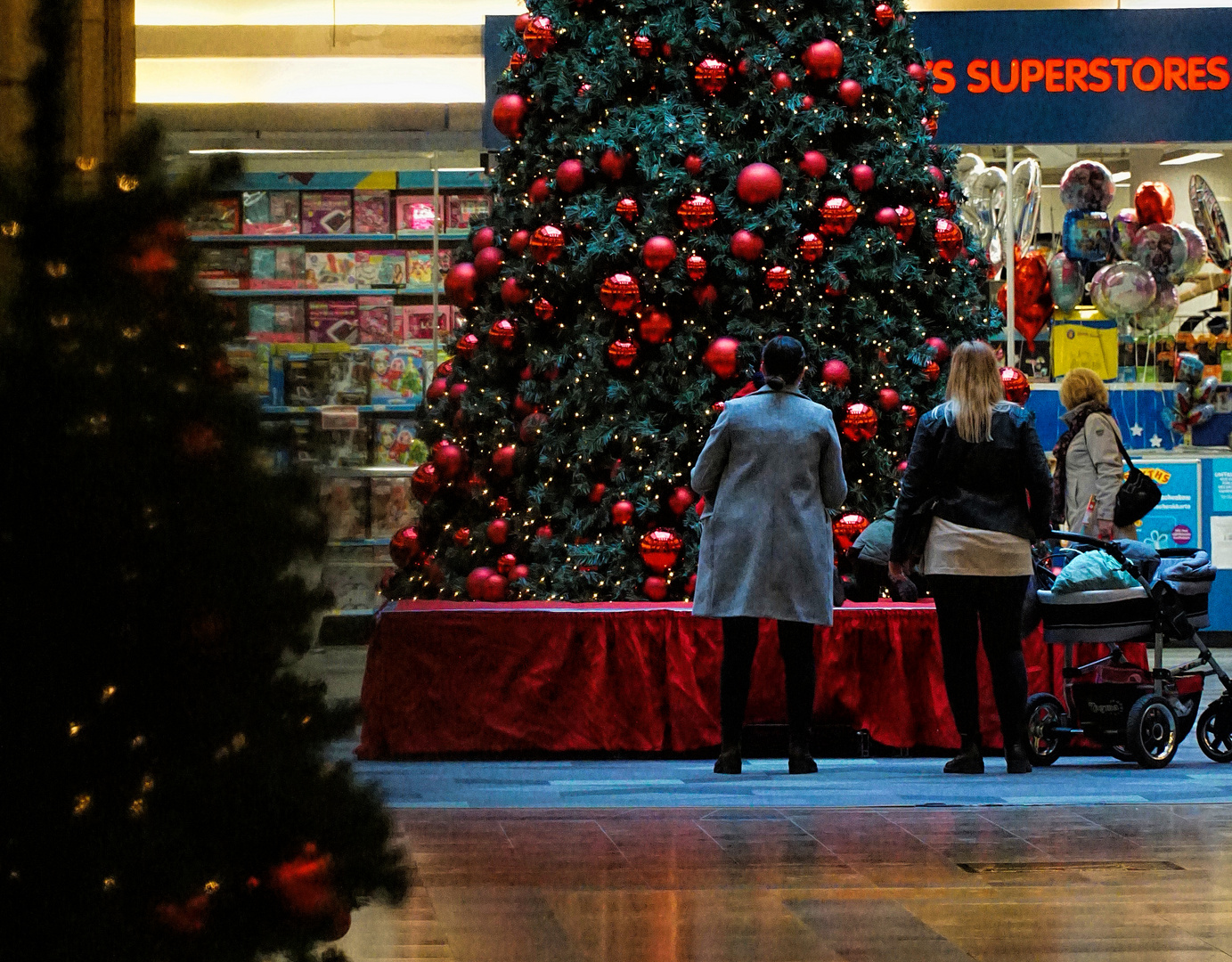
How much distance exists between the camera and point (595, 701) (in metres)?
7.31

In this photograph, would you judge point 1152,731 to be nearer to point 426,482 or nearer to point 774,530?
point 774,530

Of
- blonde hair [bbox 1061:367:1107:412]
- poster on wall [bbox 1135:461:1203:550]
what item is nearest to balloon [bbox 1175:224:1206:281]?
poster on wall [bbox 1135:461:1203:550]

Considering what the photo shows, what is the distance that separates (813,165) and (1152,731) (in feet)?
9.14

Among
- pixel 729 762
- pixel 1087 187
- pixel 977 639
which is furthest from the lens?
pixel 1087 187

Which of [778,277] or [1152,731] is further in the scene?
[778,277]

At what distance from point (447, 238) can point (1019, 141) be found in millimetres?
3975

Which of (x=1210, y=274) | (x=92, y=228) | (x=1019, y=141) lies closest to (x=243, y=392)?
(x=92, y=228)

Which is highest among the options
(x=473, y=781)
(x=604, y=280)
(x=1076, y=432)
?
(x=604, y=280)

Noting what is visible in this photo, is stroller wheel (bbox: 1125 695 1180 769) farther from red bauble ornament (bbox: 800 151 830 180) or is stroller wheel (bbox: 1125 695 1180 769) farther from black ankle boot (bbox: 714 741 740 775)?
red bauble ornament (bbox: 800 151 830 180)

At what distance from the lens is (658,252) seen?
25.2 ft

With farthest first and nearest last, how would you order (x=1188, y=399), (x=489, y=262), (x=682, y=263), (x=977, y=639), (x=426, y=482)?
(x=1188, y=399)
(x=426, y=482)
(x=489, y=262)
(x=682, y=263)
(x=977, y=639)

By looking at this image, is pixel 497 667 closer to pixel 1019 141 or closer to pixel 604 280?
pixel 604 280

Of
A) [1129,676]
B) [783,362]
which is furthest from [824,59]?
[1129,676]

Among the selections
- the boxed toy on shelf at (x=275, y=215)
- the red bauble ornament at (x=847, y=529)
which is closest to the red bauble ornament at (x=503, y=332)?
the red bauble ornament at (x=847, y=529)
